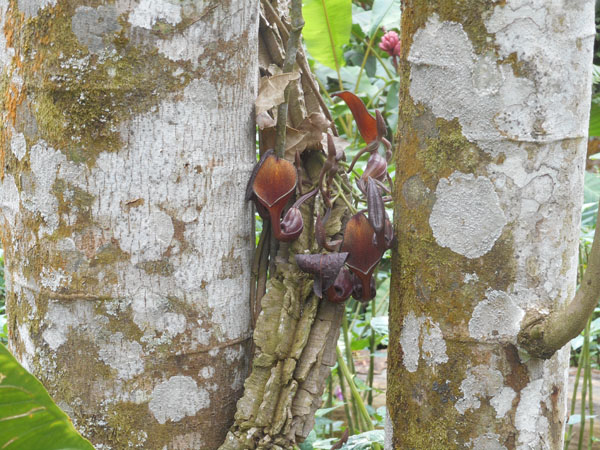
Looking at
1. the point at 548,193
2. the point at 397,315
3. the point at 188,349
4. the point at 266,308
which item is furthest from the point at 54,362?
the point at 548,193

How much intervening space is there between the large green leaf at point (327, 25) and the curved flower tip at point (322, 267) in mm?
1144

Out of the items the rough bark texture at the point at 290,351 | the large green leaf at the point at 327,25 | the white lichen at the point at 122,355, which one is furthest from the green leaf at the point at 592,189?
the white lichen at the point at 122,355

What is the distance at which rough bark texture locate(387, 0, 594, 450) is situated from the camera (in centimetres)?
82

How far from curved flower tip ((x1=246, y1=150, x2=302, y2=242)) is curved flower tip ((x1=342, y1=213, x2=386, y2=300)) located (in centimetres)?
9

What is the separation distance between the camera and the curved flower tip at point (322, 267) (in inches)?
36.7

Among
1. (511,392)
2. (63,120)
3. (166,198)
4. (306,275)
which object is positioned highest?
(63,120)

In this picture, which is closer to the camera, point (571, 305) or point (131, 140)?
point (571, 305)

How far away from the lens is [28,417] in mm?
528

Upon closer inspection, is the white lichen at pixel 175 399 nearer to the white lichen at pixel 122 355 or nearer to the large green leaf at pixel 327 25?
the white lichen at pixel 122 355

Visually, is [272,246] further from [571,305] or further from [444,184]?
[571,305]

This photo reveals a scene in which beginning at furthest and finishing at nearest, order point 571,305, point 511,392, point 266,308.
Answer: point 266,308 < point 511,392 < point 571,305

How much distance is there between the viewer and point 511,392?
846 mm

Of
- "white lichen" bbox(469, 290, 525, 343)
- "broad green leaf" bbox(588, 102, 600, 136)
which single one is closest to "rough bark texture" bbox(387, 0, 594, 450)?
"white lichen" bbox(469, 290, 525, 343)

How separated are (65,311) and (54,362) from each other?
78mm
